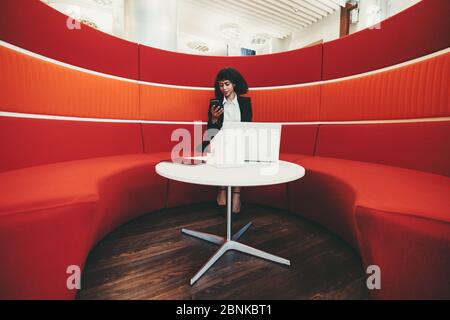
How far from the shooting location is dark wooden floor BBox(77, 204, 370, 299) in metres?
1.17

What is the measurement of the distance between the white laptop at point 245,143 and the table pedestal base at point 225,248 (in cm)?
56

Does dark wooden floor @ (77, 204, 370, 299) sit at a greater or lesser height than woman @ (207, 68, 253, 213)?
lesser

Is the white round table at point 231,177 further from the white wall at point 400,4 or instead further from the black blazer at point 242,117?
the white wall at point 400,4

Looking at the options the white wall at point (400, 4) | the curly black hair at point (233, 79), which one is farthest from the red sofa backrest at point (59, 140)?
the white wall at point (400, 4)

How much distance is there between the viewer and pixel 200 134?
2807 mm

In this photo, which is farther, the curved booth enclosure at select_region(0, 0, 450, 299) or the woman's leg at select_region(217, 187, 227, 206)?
the woman's leg at select_region(217, 187, 227, 206)

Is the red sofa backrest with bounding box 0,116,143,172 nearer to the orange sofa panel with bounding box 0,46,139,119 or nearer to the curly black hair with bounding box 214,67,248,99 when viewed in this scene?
the orange sofa panel with bounding box 0,46,139,119

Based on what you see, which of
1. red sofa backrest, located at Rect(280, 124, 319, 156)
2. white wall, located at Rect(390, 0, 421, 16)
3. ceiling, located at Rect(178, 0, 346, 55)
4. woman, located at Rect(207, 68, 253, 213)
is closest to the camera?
woman, located at Rect(207, 68, 253, 213)

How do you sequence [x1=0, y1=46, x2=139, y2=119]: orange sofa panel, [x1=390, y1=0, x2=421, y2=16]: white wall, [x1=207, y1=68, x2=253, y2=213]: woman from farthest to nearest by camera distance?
[x1=390, y1=0, x2=421, y2=16]: white wall → [x1=207, y1=68, x2=253, y2=213]: woman → [x1=0, y1=46, x2=139, y2=119]: orange sofa panel

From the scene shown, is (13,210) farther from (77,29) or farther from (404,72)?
(404,72)

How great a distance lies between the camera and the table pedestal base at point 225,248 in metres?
1.35

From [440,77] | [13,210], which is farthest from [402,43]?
[13,210]

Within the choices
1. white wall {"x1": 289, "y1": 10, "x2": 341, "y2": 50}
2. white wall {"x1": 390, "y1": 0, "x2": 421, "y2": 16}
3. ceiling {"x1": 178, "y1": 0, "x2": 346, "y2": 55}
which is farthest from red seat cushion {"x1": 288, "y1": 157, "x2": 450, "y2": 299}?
white wall {"x1": 289, "y1": 10, "x2": 341, "y2": 50}

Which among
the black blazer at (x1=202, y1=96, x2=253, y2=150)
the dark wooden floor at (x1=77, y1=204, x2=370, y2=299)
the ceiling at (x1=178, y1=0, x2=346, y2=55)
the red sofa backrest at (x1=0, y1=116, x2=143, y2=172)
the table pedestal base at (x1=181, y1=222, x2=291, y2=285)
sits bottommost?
the dark wooden floor at (x1=77, y1=204, x2=370, y2=299)
